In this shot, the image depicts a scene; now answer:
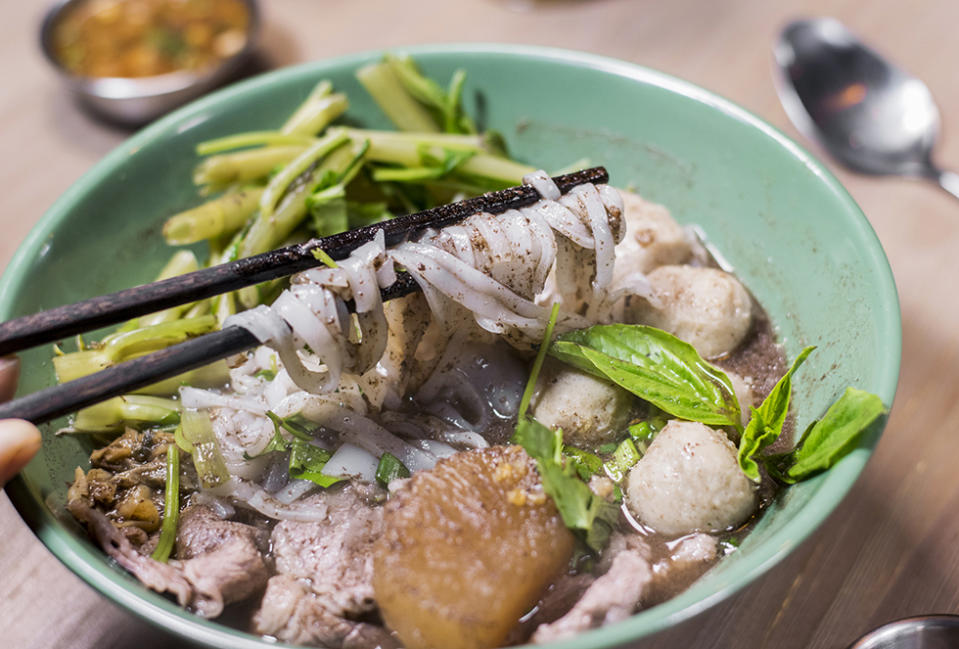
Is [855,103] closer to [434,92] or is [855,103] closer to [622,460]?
[434,92]

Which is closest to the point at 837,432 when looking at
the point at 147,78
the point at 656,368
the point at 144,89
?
the point at 656,368

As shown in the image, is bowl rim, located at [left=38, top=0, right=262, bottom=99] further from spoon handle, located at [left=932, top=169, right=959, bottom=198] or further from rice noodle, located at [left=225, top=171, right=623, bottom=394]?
spoon handle, located at [left=932, top=169, right=959, bottom=198]

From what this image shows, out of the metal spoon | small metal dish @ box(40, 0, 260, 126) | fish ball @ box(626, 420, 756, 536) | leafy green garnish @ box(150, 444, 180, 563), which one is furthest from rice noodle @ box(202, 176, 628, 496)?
small metal dish @ box(40, 0, 260, 126)

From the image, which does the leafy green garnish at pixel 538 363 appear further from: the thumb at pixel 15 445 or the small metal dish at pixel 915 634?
the thumb at pixel 15 445

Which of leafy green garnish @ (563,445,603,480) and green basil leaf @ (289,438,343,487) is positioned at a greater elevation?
leafy green garnish @ (563,445,603,480)

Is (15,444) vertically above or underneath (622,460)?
above

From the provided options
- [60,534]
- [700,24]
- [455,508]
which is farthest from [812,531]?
[700,24]
